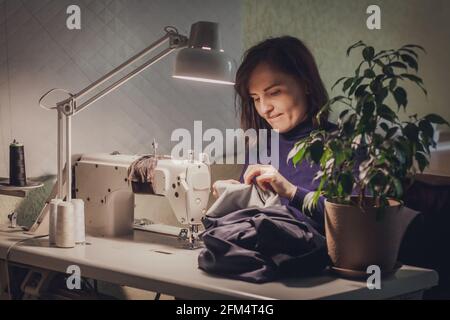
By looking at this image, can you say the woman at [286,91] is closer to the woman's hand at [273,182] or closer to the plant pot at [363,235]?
the woman's hand at [273,182]

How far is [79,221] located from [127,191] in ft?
0.66

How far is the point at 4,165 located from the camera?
8.39 feet

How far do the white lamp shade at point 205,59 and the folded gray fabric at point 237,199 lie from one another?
0.96ft

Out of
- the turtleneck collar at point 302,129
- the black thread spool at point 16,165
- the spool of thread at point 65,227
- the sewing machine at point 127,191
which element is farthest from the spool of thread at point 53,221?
the turtleneck collar at point 302,129

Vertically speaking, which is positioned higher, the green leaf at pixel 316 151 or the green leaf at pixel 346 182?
the green leaf at pixel 316 151

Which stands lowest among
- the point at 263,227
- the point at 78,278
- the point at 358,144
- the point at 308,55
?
the point at 78,278

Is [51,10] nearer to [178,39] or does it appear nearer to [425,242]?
[178,39]

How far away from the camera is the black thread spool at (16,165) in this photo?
2.46 metres

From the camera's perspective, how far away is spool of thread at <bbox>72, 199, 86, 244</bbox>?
2.21 metres

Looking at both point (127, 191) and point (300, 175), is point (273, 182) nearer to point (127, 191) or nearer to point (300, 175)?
point (300, 175)

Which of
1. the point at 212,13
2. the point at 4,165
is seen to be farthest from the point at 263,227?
the point at 212,13

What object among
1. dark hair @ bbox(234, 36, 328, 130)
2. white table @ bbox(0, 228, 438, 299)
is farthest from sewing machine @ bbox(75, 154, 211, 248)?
dark hair @ bbox(234, 36, 328, 130)

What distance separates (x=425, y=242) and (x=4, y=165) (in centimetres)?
137

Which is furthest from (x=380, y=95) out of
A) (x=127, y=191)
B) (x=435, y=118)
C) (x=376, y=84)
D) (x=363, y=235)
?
(x=127, y=191)
